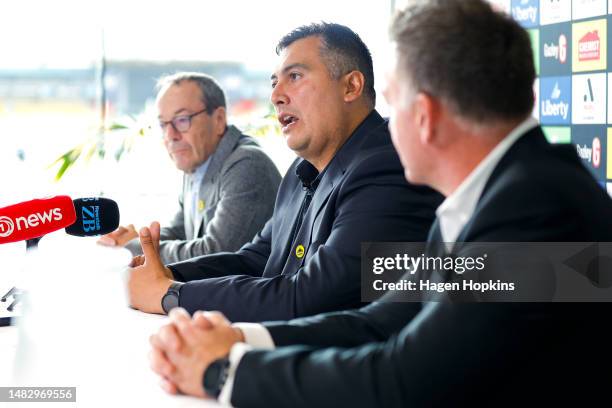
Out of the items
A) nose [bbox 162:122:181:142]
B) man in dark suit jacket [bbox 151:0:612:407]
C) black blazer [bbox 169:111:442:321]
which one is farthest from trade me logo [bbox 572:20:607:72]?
man in dark suit jacket [bbox 151:0:612:407]

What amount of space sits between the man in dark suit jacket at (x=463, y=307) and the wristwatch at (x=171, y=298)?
2.10ft

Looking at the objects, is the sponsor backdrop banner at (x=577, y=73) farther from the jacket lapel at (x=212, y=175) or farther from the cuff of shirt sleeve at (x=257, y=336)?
the cuff of shirt sleeve at (x=257, y=336)

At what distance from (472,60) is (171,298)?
3.59ft

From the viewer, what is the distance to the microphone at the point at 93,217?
2.03 m

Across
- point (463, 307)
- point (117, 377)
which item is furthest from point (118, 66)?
point (463, 307)

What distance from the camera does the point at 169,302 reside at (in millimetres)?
1969

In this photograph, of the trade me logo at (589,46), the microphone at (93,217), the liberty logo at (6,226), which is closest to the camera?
the liberty logo at (6,226)

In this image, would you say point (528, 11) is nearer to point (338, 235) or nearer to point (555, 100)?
point (555, 100)

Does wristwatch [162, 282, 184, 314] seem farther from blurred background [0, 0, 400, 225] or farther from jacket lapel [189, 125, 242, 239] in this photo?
blurred background [0, 0, 400, 225]

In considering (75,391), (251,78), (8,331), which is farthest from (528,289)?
(251,78)

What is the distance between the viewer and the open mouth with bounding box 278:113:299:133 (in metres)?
2.36

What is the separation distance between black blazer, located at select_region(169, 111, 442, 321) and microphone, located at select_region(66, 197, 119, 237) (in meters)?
0.30

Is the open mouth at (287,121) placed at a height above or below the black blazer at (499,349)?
above

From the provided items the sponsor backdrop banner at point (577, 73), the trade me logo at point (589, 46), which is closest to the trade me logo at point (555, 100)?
the sponsor backdrop banner at point (577, 73)
